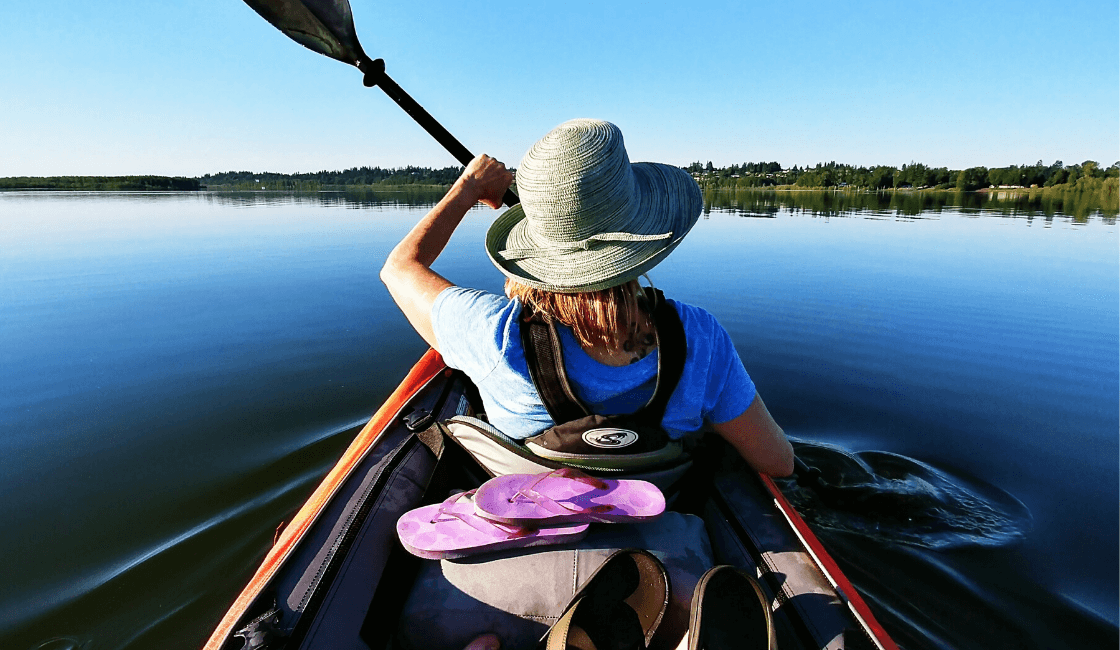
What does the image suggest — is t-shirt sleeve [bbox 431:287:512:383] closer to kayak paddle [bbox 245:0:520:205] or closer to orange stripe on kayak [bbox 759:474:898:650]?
orange stripe on kayak [bbox 759:474:898:650]

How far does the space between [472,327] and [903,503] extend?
136 inches

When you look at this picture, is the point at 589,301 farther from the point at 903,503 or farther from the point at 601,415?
the point at 903,503

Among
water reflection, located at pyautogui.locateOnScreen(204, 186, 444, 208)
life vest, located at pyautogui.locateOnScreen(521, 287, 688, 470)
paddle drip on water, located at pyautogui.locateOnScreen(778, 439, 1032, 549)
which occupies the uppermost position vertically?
water reflection, located at pyautogui.locateOnScreen(204, 186, 444, 208)

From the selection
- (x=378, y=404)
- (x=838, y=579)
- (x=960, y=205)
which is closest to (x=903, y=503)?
Result: (x=838, y=579)

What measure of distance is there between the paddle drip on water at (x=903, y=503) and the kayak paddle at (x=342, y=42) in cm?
290

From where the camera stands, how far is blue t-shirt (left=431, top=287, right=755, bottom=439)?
1446 millimetres

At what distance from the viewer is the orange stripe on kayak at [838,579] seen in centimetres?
145

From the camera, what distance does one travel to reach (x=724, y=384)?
1573mm

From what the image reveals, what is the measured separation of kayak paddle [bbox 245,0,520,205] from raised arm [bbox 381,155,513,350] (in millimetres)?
588

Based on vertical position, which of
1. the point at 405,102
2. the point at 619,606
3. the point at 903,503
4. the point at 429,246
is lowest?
the point at 903,503

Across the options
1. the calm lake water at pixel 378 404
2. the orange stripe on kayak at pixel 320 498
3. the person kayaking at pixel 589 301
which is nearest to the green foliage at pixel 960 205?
the calm lake water at pixel 378 404

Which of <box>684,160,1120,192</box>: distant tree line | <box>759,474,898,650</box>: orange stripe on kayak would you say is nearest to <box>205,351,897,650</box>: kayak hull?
<box>759,474,898,650</box>: orange stripe on kayak

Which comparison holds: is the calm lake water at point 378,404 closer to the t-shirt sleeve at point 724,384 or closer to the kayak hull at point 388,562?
the kayak hull at point 388,562

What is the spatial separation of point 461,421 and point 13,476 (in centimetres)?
422
